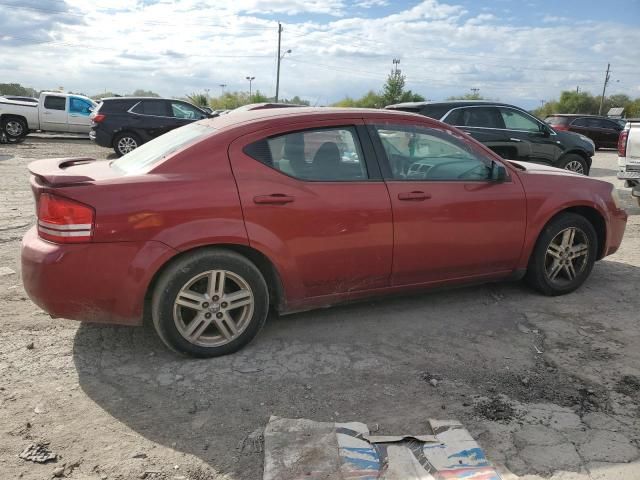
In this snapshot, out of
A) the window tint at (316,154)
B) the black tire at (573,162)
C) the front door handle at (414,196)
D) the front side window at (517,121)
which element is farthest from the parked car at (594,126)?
the window tint at (316,154)

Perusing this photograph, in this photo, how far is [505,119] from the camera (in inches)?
406

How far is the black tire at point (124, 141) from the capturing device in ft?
48.1

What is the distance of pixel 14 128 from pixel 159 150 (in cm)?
1772

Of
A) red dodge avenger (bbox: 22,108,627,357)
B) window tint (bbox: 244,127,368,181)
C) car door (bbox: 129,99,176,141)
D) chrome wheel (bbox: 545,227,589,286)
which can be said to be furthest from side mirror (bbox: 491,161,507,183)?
car door (bbox: 129,99,176,141)

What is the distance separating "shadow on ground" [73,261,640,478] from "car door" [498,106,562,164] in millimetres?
6307

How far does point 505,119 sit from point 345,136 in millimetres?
7272

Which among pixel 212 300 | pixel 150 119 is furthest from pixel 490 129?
pixel 150 119

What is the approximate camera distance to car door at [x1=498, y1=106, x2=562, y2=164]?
33.9ft

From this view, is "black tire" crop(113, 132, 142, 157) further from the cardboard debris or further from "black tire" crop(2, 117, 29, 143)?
the cardboard debris

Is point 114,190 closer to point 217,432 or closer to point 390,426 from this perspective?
point 217,432

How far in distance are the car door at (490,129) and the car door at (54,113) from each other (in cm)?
1480

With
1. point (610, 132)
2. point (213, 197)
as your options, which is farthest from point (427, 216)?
point (610, 132)

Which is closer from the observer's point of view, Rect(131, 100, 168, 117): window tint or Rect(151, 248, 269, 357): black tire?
Rect(151, 248, 269, 357): black tire

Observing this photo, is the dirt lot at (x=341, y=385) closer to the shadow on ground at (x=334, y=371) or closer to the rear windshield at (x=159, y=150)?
the shadow on ground at (x=334, y=371)
